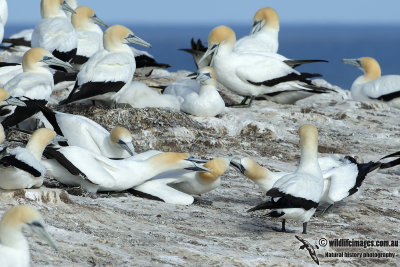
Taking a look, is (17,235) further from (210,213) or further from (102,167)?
(210,213)

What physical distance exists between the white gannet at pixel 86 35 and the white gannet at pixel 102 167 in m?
5.38

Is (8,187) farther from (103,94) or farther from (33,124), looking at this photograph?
(103,94)

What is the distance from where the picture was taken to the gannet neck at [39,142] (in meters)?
→ 6.46

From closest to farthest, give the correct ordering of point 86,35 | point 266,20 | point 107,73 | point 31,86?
point 31,86 → point 107,73 → point 86,35 → point 266,20

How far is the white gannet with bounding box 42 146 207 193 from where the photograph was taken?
22.1 feet

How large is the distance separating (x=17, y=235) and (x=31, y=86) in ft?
15.5

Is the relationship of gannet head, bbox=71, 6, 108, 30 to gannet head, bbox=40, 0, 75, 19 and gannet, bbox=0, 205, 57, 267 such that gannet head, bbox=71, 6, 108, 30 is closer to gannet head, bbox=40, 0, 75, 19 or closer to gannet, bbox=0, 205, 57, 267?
gannet head, bbox=40, 0, 75, 19

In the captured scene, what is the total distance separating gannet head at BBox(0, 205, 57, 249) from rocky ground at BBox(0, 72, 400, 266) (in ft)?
1.50

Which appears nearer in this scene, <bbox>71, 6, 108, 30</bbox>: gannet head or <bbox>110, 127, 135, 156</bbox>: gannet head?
<bbox>110, 127, 135, 156</bbox>: gannet head

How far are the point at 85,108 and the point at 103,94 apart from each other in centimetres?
31

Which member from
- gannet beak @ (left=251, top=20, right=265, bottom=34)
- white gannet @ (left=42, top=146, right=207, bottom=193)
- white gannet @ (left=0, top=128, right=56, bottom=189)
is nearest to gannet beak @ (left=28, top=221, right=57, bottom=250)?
white gannet @ (left=0, top=128, right=56, bottom=189)

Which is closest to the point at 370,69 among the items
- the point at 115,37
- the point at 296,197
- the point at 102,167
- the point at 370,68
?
the point at 370,68

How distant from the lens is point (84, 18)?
43.9ft

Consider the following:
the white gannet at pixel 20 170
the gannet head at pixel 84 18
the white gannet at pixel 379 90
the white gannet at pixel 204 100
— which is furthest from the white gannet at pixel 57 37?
the white gannet at pixel 20 170
